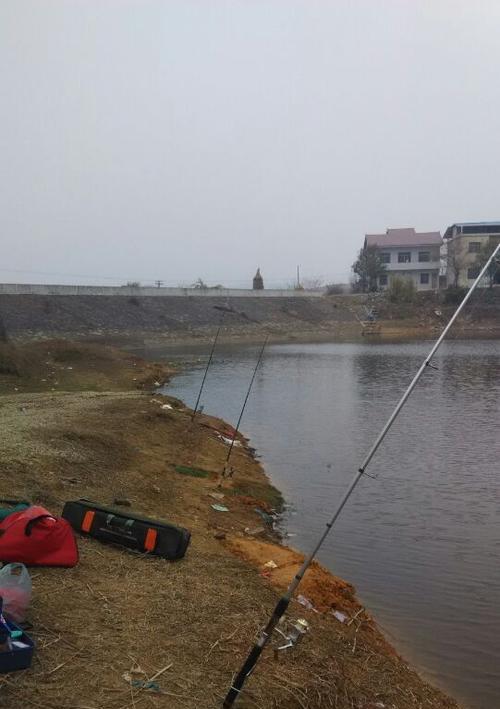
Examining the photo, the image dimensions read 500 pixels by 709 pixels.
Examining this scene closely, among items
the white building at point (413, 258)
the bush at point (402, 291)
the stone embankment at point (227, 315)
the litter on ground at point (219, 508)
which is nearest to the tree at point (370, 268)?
the white building at point (413, 258)

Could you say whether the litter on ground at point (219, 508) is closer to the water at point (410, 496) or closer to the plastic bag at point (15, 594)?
the water at point (410, 496)

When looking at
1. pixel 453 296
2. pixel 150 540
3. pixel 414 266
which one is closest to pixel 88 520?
pixel 150 540

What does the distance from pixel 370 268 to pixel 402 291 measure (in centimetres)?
970

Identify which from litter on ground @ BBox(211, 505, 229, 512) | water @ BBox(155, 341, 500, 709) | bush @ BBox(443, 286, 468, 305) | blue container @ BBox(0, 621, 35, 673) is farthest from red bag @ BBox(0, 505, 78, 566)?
bush @ BBox(443, 286, 468, 305)

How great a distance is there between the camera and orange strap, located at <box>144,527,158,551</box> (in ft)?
21.2

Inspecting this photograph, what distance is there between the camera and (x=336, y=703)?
4.54m

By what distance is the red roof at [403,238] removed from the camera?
8186 cm

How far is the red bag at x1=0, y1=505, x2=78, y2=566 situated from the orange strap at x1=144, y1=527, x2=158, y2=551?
82 centimetres

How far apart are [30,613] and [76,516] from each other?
2.03 meters

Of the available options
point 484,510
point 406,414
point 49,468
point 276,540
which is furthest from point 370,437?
point 49,468

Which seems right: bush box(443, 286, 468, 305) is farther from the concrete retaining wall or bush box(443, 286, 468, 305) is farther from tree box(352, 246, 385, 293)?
the concrete retaining wall

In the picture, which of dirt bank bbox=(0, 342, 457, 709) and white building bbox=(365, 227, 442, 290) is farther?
white building bbox=(365, 227, 442, 290)

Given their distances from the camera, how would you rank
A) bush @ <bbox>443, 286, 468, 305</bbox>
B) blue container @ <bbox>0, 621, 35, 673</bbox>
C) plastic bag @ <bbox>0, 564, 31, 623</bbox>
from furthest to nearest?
bush @ <bbox>443, 286, 468, 305</bbox>
plastic bag @ <bbox>0, 564, 31, 623</bbox>
blue container @ <bbox>0, 621, 35, 673</bbox>

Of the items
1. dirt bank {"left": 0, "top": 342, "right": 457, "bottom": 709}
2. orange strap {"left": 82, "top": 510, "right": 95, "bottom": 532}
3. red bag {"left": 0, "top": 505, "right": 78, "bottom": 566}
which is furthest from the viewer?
orange strap {"left": 82, "top": 510, "right": 95, "bottom": 532}
